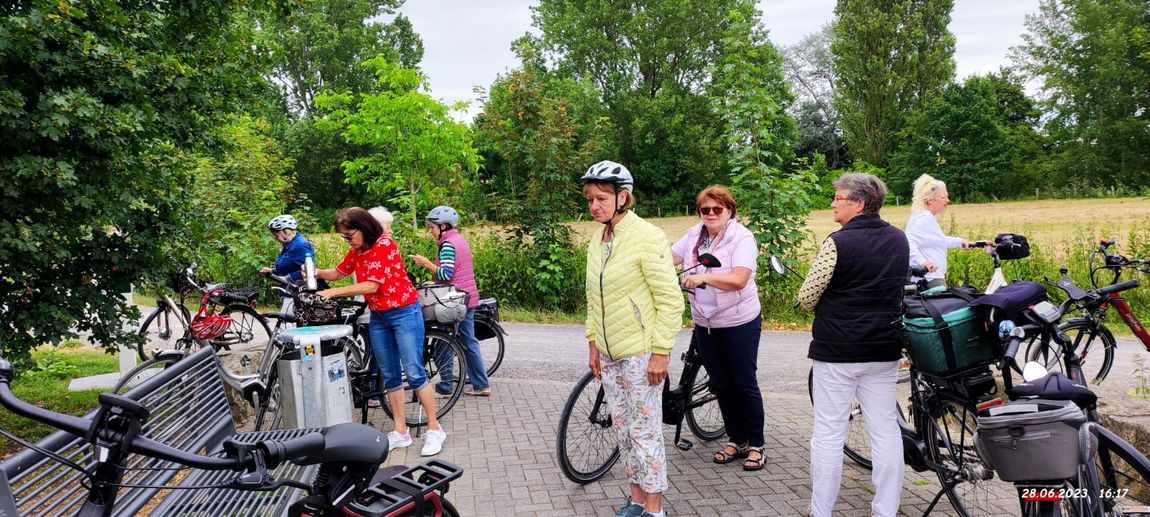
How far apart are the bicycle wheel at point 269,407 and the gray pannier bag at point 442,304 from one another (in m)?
1.30

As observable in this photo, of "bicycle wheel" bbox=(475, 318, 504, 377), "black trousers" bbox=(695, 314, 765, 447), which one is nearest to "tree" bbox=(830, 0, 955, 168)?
"bicycle wheel" bbox=(475, 318, 504, 377)

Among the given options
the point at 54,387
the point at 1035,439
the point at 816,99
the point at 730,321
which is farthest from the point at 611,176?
the point at 816,99

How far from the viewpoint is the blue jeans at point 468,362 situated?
647 cm

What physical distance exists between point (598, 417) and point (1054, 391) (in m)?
2.54

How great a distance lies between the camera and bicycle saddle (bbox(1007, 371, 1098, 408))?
2.75 metres

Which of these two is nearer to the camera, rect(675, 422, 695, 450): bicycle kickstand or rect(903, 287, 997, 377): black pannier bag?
rect(903, 287, 997, 377): black pannier bag

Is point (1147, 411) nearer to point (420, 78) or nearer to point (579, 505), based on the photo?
point (579, 505)

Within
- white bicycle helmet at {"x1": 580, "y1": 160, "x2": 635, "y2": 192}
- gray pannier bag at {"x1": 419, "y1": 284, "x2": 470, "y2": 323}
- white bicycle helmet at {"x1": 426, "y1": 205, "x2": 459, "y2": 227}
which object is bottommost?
gray pannier bag at {"x1": 419, "y1": 284, "x2": 470, "y2": 323}

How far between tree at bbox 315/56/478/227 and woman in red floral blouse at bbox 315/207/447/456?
884cm

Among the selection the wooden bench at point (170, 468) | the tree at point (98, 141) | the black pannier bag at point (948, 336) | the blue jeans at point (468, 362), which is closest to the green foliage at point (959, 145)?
the blue jeans at point (468, 362)

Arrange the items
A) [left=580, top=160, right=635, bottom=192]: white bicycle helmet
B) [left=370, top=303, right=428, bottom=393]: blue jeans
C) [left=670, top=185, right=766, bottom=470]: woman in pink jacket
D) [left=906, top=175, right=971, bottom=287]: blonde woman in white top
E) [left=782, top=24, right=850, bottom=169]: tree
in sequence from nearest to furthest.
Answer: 1. [left=580, top=160, right=635, bottom=192]: white bicycle helmet
2. [left=670, top=185, right=766, bottom=470]: woman in pink jacket
3. [left=370, top=303, right=428, bottom=393]: blue jeans
4. [left=906, top=175, right=971, bottom=287]: blonde woman in white top
5. [left=782, top=24, right=850, bottom=169]: tree

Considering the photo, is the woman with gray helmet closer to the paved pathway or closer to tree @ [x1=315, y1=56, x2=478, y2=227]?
the paved pathway

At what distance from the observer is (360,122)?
560 inches

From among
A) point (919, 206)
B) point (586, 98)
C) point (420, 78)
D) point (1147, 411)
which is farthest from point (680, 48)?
point (1147, 411)
